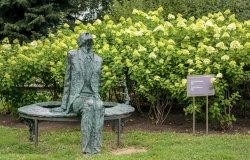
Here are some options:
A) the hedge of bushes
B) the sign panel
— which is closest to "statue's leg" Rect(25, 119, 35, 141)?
the sign panel

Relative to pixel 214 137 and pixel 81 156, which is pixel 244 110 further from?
pixel 81 156

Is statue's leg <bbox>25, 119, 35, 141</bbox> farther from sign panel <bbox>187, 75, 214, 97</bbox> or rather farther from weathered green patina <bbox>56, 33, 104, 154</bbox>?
sign panel <bbox>187, 75, 214, 97</bbox>

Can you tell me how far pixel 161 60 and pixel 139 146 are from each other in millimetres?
2039

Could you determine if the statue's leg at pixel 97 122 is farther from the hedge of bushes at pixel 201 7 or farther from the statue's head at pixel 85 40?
the hedge of bushes at pixel 201 7

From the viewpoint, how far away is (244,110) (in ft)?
39.6

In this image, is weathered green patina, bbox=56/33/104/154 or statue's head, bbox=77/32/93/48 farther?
statue's head, bbox=77/32/93/48

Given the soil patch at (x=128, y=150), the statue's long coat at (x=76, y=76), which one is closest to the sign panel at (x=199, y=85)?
the soil patch at (x=128, y=150)

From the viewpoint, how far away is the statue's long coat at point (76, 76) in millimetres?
A: 8484

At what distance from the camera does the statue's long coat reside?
8.48m

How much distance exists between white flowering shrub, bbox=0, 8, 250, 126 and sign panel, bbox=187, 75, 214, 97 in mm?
189

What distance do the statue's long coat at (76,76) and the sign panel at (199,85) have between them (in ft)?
6.39

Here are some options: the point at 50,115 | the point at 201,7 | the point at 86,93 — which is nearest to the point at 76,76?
the point at 86,93

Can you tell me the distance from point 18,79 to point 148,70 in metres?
2.65

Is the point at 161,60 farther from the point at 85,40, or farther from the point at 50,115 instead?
the point at 50,115
